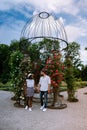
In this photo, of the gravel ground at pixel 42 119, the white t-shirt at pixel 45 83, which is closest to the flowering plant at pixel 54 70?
the white t-shirt at pixel 45 83

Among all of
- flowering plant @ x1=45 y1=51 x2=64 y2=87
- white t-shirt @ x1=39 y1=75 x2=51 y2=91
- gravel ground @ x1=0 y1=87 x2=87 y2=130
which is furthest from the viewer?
flowering plant @ x1=45 y1=51 x2=64 y2=87

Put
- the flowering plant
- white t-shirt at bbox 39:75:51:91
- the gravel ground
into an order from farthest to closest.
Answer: the flowering plant
white t-shirt at bbox 39:75:51:91
the gravel ground

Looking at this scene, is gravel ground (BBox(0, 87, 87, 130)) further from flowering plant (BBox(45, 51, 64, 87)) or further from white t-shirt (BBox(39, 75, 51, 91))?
flowering plant (BBox(45, 51, 64, 87))

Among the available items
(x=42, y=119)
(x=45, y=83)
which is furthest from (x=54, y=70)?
(x=42, y=119)

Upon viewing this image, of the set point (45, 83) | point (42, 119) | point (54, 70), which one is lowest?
point (42, 119)

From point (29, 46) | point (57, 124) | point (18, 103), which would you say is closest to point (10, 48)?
point (29, 46)

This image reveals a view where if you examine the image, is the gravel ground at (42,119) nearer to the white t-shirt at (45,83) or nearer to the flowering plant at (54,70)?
the white t-shirt at (45,83)

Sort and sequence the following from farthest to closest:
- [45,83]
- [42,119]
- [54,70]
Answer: [54,70], [45,83], [42,119]

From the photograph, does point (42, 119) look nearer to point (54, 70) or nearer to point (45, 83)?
point (45, 83)

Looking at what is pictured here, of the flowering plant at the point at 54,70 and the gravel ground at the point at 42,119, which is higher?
the flowering plant at the point at 54,70

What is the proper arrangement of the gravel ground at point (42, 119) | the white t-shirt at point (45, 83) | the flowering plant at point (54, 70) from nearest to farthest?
the gravel ground at point (42, 119) < the white t-shirt at point (45, 83) < the flowering plant at point (54, 70)

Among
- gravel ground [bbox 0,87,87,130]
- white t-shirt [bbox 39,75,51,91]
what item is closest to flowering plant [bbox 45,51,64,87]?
white t-shirt [bbox 39,75,51,91]

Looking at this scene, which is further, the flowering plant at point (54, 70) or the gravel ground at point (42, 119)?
the flowering plant at point (54, 70)

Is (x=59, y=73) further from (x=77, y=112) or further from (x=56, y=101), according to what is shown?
(x=77, y=112)
